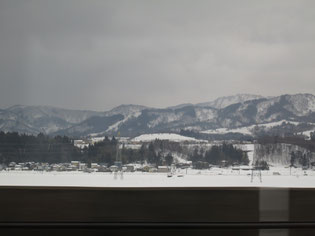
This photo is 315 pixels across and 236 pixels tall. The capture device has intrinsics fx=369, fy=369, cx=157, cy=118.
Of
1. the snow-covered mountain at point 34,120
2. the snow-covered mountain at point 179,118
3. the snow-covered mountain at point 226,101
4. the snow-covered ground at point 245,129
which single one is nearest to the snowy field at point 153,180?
the snow-covered ground at point 245,129

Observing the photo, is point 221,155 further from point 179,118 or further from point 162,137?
point 179,118

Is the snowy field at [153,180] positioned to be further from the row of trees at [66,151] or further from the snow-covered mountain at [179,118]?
the snow-covered mountain at [179,118]

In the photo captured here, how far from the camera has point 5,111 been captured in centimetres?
612

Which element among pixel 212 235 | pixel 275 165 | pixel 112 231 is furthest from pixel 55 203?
pixel 275 165

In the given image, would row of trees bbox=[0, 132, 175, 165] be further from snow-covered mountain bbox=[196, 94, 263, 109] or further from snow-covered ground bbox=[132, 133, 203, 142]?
snow-covered mountain bbox=[196, 94, 263, 109]

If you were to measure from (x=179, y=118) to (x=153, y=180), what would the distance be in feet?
Result: 11.7

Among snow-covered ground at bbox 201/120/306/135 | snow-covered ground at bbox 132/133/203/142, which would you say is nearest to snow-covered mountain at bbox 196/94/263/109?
snow-covered ground at bbox 201/120/306/135

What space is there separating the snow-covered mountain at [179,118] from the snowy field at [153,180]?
1665 mm

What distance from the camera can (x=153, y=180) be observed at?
12.4 feet

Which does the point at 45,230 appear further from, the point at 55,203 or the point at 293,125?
the point at 293,125

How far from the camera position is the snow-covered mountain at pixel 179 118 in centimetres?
605

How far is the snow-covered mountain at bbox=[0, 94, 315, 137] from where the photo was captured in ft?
19.9

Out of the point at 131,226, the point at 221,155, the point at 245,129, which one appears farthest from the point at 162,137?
the point at 131,226

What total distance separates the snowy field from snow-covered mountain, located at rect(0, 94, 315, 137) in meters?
1.66
